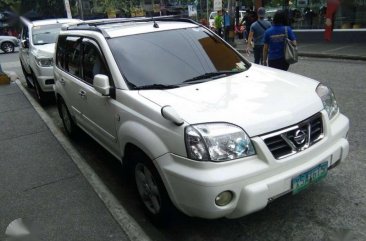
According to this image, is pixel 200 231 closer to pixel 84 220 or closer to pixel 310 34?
pixel 84 220

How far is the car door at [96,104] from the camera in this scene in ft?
11.8

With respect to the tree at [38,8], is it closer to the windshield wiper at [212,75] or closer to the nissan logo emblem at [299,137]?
the windshield wiper at [212,75]

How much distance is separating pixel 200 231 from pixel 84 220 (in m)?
1.06

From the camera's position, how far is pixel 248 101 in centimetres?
290

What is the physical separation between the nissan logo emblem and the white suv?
0.01 m

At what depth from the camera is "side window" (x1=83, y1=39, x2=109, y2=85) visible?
12.3ft

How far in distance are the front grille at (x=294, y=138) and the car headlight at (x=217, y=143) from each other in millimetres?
177

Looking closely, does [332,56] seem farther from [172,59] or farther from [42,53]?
[172,59]

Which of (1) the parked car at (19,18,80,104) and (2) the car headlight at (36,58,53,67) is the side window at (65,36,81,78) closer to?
(1) the parked car at (19,18,80,104)

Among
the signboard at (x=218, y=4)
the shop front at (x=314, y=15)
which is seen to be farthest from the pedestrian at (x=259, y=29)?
the signboard at (x=218, y=4)

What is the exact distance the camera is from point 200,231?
10.2ft

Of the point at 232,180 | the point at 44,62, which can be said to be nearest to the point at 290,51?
the point at 232,180

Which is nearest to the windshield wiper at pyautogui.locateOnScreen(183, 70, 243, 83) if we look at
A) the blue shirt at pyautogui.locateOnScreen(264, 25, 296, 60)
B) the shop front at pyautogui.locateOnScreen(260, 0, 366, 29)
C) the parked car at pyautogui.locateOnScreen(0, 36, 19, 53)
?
the blue shirt at pyautogui.locateOnScreen(264, 25, 296, 60)

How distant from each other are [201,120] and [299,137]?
30.2 inches
